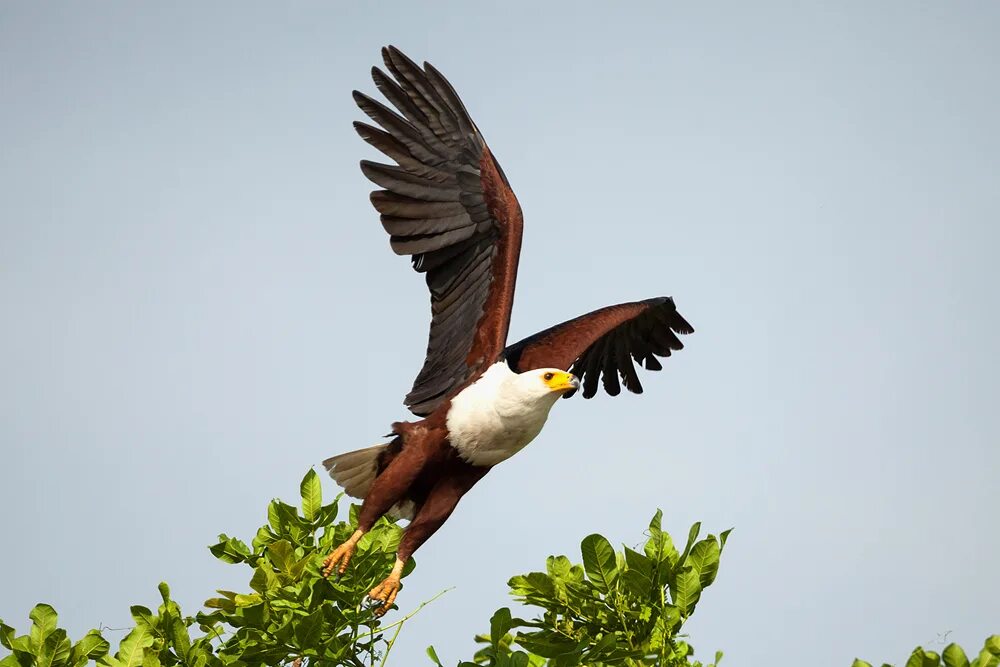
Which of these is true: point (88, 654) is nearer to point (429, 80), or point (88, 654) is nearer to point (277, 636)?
point (277, 636)

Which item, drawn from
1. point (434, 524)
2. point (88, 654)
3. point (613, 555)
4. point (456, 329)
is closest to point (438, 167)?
point (456, 329)

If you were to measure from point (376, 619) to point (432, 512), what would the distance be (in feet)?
2.16

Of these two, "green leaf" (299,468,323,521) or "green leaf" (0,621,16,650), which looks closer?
"green leaf" (0,621,16,650)

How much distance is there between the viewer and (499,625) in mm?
4477

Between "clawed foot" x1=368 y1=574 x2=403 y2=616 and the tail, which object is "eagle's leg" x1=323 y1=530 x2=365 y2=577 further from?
the tail

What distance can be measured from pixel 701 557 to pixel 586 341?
1824 mm

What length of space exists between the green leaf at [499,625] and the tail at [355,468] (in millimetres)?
1366

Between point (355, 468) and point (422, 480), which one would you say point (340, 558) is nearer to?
point (422, 480)

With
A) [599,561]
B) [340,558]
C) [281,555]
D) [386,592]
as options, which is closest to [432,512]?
[386,592]

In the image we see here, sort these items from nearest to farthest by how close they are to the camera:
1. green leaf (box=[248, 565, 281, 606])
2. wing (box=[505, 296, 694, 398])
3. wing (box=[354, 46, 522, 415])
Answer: green leaf (box=[248, 565, 281, 606])
wing (box=[354, 46, 522, 415])
wing (box=[505, 296, 694, 398])

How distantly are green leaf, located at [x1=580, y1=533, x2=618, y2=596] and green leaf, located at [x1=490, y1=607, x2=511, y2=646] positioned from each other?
0.33 m

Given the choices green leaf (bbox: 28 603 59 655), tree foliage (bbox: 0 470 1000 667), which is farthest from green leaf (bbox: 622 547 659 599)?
green leaf (bbox: 28 603 59 655)

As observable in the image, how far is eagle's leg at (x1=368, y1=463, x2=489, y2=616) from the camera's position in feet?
16.8

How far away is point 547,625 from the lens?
4637 mm
